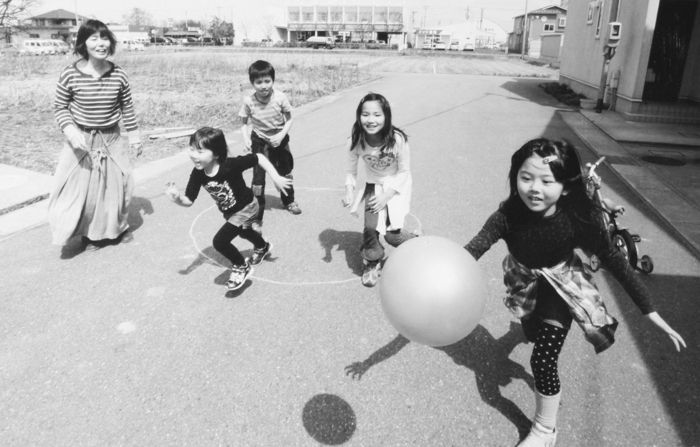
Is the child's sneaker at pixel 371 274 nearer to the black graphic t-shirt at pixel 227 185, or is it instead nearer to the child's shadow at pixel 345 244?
the child's shadow at pixel 345 244

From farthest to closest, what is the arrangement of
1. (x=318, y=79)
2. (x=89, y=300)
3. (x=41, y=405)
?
(x=318, y=79), (x=89, y=300), (x=41, y=405)

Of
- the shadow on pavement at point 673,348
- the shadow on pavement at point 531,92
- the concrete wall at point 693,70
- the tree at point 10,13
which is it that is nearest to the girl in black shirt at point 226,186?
the shadow on pavement at point 673,348

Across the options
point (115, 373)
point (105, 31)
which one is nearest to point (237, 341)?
point (115, 373)

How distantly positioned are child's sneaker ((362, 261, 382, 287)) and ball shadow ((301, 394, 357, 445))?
1400 mm

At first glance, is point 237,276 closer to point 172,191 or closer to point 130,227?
point 172,191

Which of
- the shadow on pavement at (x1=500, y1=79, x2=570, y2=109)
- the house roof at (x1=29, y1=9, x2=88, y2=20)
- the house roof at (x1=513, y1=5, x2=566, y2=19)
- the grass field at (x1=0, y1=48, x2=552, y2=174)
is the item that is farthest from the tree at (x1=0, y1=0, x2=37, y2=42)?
the house roof at (x1=29, y1=9, x2=88, y2=20)

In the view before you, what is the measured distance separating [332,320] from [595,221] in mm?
2002

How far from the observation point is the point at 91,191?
486 cm

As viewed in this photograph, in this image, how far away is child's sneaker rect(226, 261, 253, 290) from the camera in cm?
403

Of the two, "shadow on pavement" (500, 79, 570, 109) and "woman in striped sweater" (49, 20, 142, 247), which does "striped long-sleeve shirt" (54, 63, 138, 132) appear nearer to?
"woman in striped sweater" (49, 20, 142, 247)

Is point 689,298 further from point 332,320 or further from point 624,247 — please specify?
point 332,320

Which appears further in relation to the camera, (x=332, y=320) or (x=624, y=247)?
(x=624, y=247)

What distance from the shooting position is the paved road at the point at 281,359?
269 centimetres

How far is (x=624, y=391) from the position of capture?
9.73ft
